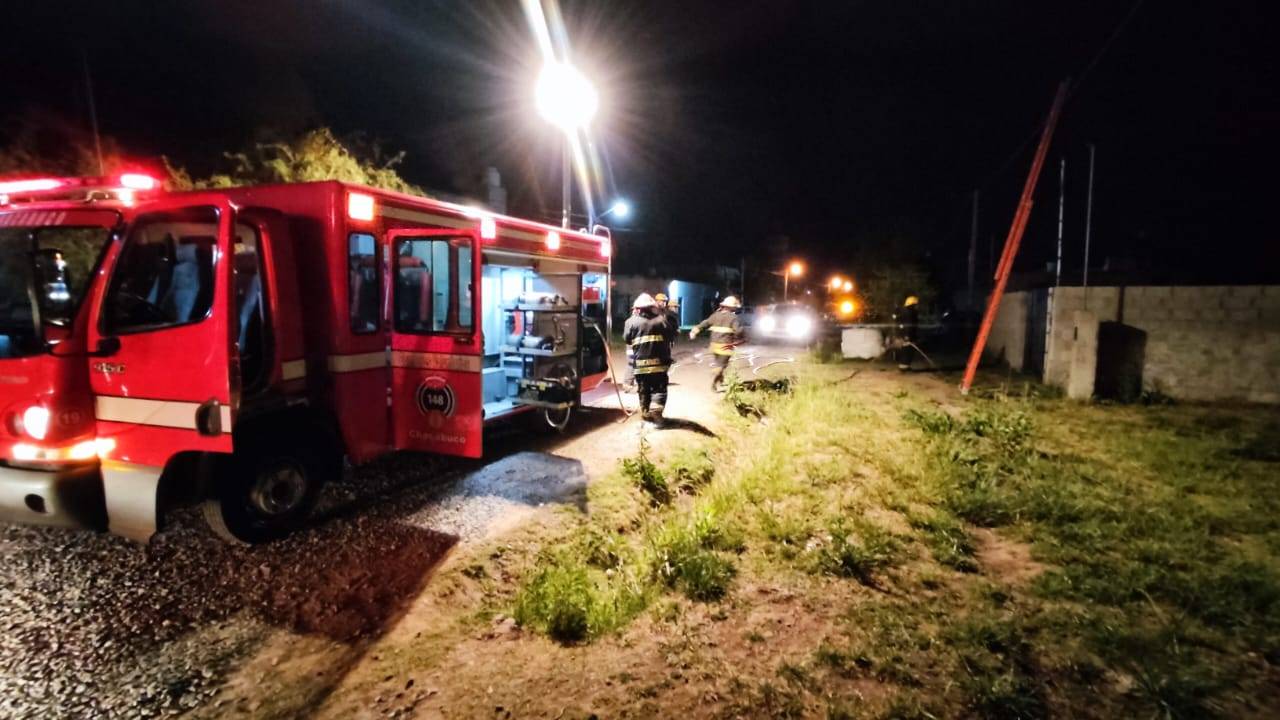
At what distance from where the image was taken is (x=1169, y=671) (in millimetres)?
3244

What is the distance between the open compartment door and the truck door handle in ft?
5.50

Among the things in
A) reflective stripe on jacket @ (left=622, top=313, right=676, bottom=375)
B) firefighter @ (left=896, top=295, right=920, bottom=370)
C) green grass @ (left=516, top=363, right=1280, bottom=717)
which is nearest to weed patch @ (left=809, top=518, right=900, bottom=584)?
green grass @ (left=516, top=363, right=1280, bottom=717)

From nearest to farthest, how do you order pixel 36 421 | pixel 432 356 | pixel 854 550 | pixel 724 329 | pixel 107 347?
pixel 36 421, pixel 107 347, pixel 854 550, pixel 432 356, pixel 724 329

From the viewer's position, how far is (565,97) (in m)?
10.7

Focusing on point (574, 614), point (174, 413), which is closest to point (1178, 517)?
point (574, 614)

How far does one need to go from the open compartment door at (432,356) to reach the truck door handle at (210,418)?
5.50 feet

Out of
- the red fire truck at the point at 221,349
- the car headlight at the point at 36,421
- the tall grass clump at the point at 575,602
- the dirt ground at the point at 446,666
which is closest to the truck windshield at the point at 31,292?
the red fire truck at the point at 221,349

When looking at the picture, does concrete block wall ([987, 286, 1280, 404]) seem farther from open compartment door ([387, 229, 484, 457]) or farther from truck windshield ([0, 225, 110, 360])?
truck windshield ([0, 225, 110, 360])

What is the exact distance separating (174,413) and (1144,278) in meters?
27.0

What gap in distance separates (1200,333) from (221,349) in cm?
1334

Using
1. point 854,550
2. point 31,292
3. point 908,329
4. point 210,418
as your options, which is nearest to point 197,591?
point 210,418

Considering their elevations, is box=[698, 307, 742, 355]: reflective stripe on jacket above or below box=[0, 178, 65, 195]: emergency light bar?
below

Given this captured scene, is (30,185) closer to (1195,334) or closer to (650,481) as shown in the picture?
(650,481)

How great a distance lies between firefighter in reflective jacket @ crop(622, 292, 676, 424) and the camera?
8.34 meters
